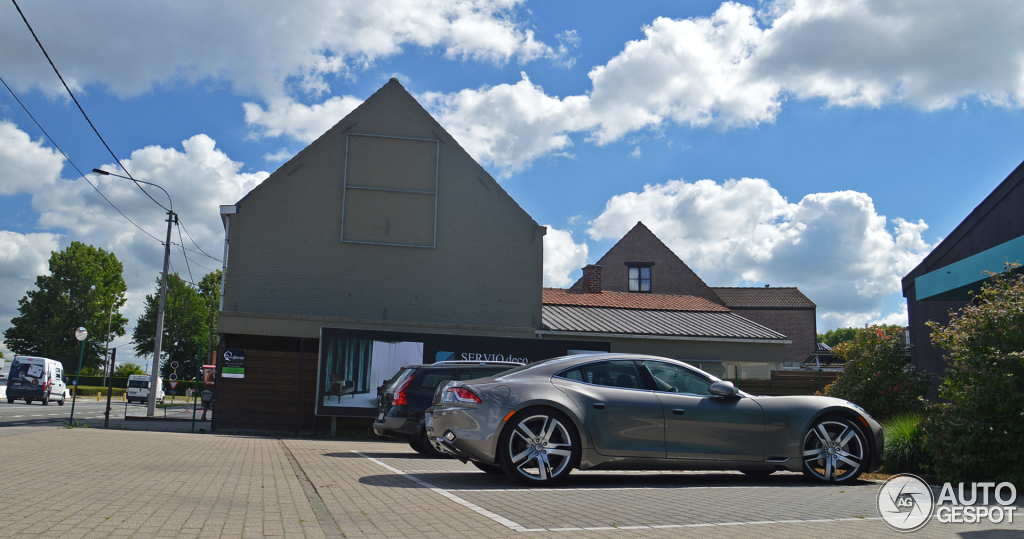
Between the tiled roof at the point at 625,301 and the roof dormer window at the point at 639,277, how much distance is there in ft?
44.3

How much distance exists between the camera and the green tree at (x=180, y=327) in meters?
75.8

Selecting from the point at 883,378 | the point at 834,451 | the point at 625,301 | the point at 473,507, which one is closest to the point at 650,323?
the point at 625,301

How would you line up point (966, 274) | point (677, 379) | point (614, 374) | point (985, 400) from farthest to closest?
point (966, 274) → point (985, 400) → point (677, 379) → point (614, 374)

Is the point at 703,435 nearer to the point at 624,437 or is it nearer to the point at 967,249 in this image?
the point at 624,437

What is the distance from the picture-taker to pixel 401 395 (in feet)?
38.0

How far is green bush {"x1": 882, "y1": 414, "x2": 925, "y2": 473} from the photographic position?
29.8 ft

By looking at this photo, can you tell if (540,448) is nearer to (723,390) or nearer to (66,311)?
(723,390)

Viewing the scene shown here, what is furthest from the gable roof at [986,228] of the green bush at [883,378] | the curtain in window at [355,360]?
the curtain in window at [355,360]

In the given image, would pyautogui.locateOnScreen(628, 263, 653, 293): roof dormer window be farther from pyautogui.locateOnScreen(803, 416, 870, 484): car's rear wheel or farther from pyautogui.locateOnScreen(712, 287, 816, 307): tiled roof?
pyautogui.locateOnScreen(803, 416, 870, 484): car's rear wheel

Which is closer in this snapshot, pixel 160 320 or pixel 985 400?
pixel 985 400

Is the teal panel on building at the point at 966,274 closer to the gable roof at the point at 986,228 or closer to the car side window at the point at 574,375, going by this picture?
the gable roof at the point at 986,228

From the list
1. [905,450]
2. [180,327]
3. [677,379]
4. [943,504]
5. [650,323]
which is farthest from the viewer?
[180,327]

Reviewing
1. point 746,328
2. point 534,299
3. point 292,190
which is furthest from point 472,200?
point 746,328

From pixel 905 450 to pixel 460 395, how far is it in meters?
5.96
